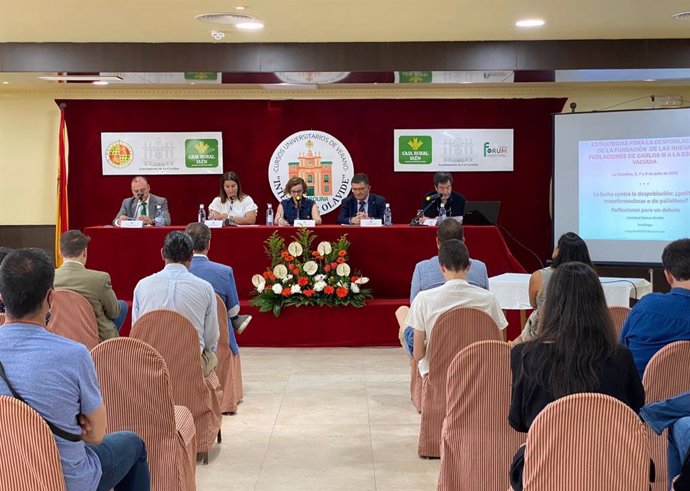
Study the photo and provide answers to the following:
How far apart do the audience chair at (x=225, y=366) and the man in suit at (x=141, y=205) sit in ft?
9.96

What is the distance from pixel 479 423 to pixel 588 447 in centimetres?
113

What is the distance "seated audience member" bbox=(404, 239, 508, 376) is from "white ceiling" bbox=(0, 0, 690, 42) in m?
2.66

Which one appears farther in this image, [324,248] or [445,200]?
[445,200]

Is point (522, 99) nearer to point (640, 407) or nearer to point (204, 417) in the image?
point (204, 417)

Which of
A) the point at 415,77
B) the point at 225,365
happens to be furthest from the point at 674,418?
the point at 415,77

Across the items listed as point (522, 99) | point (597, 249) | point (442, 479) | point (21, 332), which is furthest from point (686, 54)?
point (21, 332)

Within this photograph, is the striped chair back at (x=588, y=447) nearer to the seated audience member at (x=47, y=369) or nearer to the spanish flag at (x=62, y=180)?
the seated audience member at (x=47, y=369)

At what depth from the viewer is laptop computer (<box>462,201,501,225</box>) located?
808 cm

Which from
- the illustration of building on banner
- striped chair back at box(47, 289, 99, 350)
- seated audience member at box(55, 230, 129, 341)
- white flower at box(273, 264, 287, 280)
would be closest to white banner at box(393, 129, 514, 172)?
the illustration of building on banner

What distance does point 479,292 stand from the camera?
4.25m

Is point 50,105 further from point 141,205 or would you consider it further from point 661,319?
point 661,319

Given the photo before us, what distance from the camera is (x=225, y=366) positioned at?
518 cm

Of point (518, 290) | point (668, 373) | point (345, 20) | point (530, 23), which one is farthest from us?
point (530, 23)

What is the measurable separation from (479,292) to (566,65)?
13.9 ft
